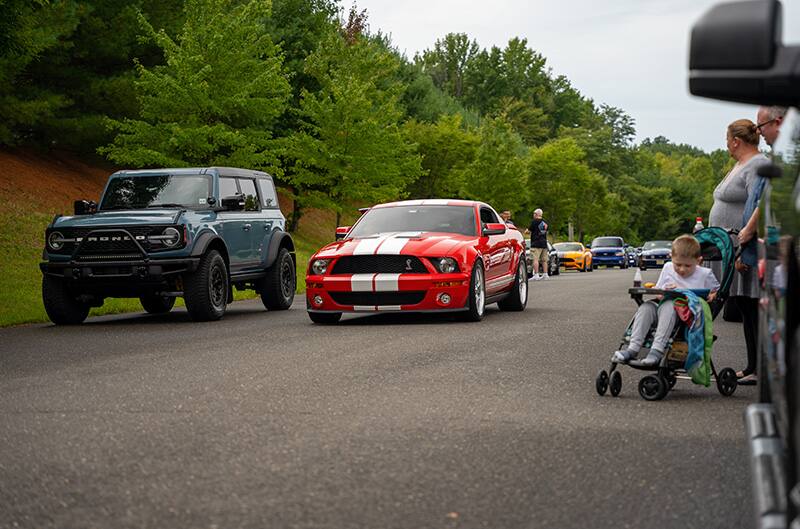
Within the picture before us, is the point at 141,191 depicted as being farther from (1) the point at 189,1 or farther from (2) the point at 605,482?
(1) the point at 189,1

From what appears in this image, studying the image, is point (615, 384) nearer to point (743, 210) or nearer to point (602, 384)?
point (602, 384)

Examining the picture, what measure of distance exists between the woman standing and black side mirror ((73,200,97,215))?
30.4 ft

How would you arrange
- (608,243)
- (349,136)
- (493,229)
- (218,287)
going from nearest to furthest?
(218,287)
(493,229)
(349,136)
(608,243)

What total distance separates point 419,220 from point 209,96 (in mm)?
14254

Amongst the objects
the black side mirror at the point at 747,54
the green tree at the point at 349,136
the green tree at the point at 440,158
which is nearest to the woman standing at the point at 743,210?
the black side mirror at the point at 747,54

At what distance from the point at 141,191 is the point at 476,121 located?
67707 millimetres

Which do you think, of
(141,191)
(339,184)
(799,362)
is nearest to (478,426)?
(799,362)

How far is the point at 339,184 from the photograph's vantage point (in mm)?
40281

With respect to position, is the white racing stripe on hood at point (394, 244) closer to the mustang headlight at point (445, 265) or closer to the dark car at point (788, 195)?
the mustang headlight at point (445, 265)

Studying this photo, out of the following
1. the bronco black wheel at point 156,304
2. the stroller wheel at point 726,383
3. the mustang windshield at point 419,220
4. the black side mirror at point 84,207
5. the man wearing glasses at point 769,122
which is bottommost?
the bronco black wheel at point 156,304

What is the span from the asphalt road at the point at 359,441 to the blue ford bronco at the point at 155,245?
320cm

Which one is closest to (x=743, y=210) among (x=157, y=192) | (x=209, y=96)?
Answer: (x=157, y=192)

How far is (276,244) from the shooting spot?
17.2 meters

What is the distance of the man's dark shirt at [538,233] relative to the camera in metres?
32.4
